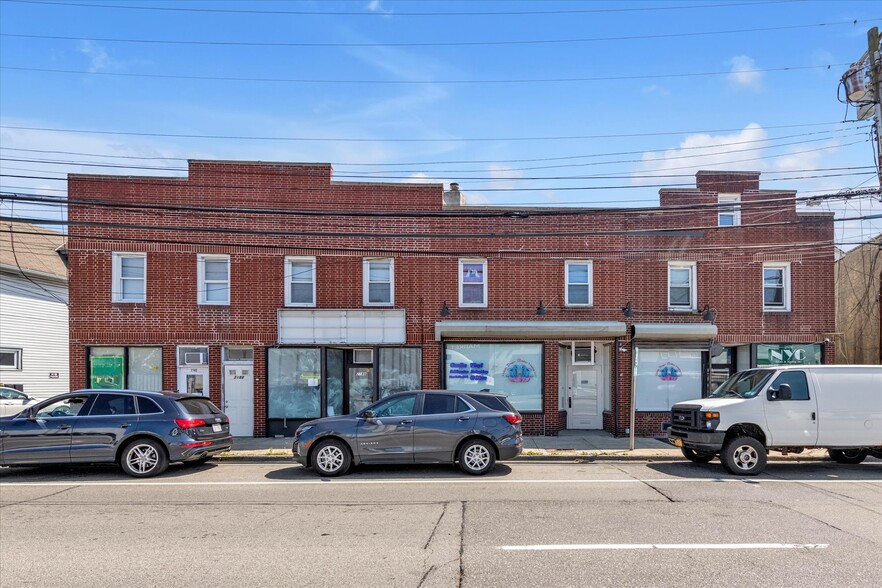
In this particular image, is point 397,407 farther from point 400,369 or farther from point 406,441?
point 400,369

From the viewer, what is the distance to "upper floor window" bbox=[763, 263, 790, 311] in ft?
57.9

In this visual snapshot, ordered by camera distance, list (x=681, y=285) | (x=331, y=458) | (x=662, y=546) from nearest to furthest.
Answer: (x=662, y=546) < (x=331, y=458) < (x=681, y=285)

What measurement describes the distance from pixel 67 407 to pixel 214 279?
5.81 metres

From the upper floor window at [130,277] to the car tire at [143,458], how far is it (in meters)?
6.26

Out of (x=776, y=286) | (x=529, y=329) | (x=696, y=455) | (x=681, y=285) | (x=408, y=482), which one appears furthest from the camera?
(x=776, y=286)

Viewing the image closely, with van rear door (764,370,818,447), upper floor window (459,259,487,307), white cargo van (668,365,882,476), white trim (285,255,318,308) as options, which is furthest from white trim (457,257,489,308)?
van rear door (764,370,818,447)

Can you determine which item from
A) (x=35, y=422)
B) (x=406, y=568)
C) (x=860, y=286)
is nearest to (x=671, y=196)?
(x=860, y=286)

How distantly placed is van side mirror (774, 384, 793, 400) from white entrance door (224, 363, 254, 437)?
12.2 meters

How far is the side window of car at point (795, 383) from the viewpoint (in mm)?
12078

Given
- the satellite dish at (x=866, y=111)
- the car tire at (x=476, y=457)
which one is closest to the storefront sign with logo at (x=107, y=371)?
the car tire at (x=476, y=457)

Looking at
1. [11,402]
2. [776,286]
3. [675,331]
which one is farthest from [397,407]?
[11,402]

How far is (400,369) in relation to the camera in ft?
56.2

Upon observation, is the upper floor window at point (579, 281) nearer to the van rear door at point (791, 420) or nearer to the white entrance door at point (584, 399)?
the white entrance door at point (584, 399)

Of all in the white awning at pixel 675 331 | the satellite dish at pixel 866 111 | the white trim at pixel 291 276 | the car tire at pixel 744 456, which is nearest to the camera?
the car tire at pixel 744 456
